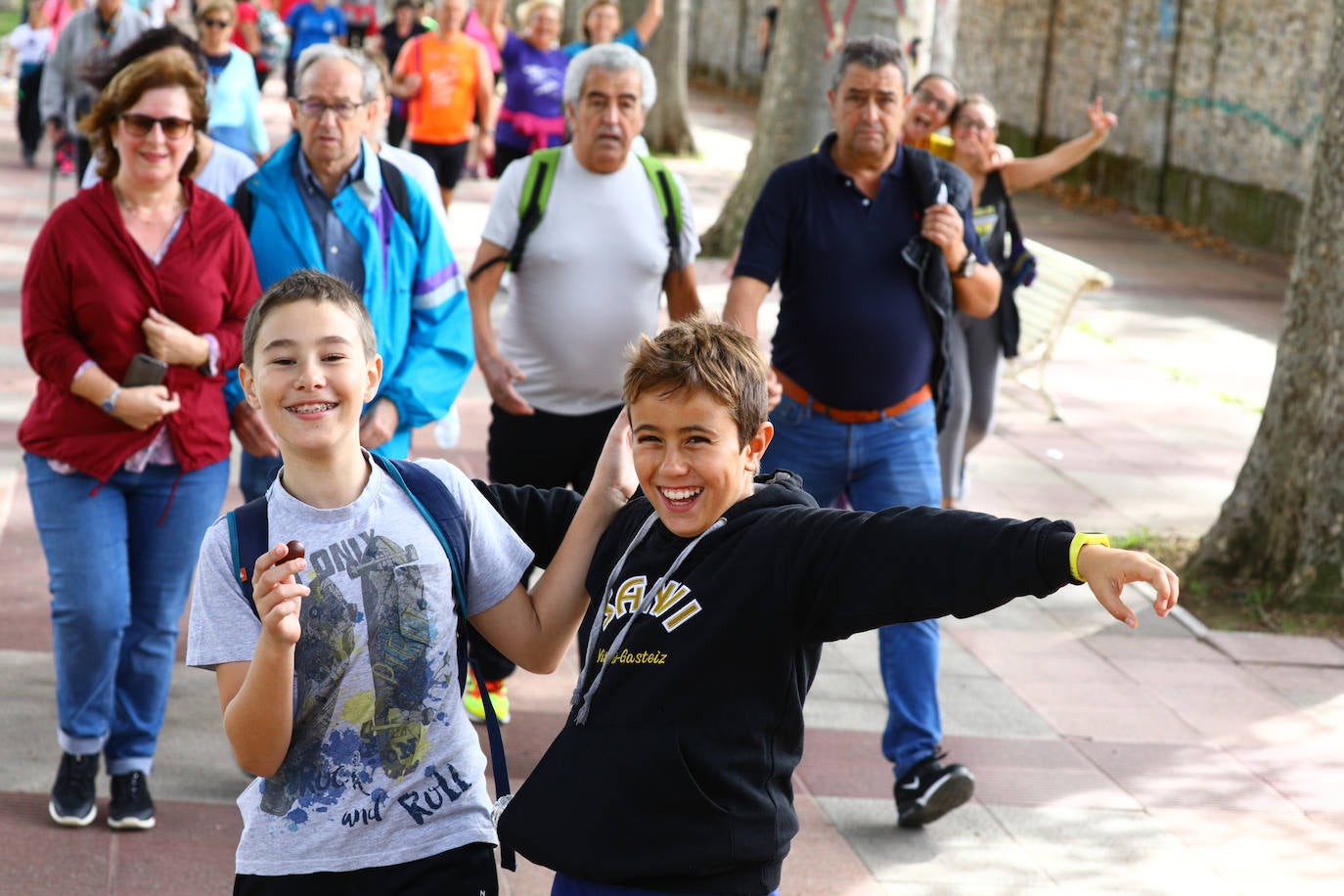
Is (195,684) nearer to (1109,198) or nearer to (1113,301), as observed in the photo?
(1113,301)

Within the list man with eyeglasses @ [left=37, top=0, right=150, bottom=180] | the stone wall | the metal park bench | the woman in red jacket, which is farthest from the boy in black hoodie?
the stone wall

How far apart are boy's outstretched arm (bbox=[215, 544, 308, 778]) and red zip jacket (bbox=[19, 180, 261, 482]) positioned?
1960 mm

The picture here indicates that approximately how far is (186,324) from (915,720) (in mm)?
2317

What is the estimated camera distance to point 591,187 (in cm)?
555

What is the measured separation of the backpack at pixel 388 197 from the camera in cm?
489

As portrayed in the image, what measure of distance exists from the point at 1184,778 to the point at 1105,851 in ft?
2.31

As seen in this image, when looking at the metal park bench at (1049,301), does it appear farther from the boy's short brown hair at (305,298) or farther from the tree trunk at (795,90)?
the boy's short brown hair at (305,298)

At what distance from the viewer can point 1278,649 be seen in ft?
22.3

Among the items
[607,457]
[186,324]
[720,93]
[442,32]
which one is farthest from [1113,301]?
[720,93]

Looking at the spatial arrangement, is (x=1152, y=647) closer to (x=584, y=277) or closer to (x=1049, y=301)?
(x=584, y=277)

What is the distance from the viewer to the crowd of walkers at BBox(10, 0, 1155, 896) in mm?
2598

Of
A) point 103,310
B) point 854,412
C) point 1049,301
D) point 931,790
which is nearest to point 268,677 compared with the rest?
point 103,310

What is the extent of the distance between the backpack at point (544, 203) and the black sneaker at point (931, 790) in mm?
1825

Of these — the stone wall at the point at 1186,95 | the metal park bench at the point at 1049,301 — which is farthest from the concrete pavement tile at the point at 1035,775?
the stone wall at the point at 1186,95
